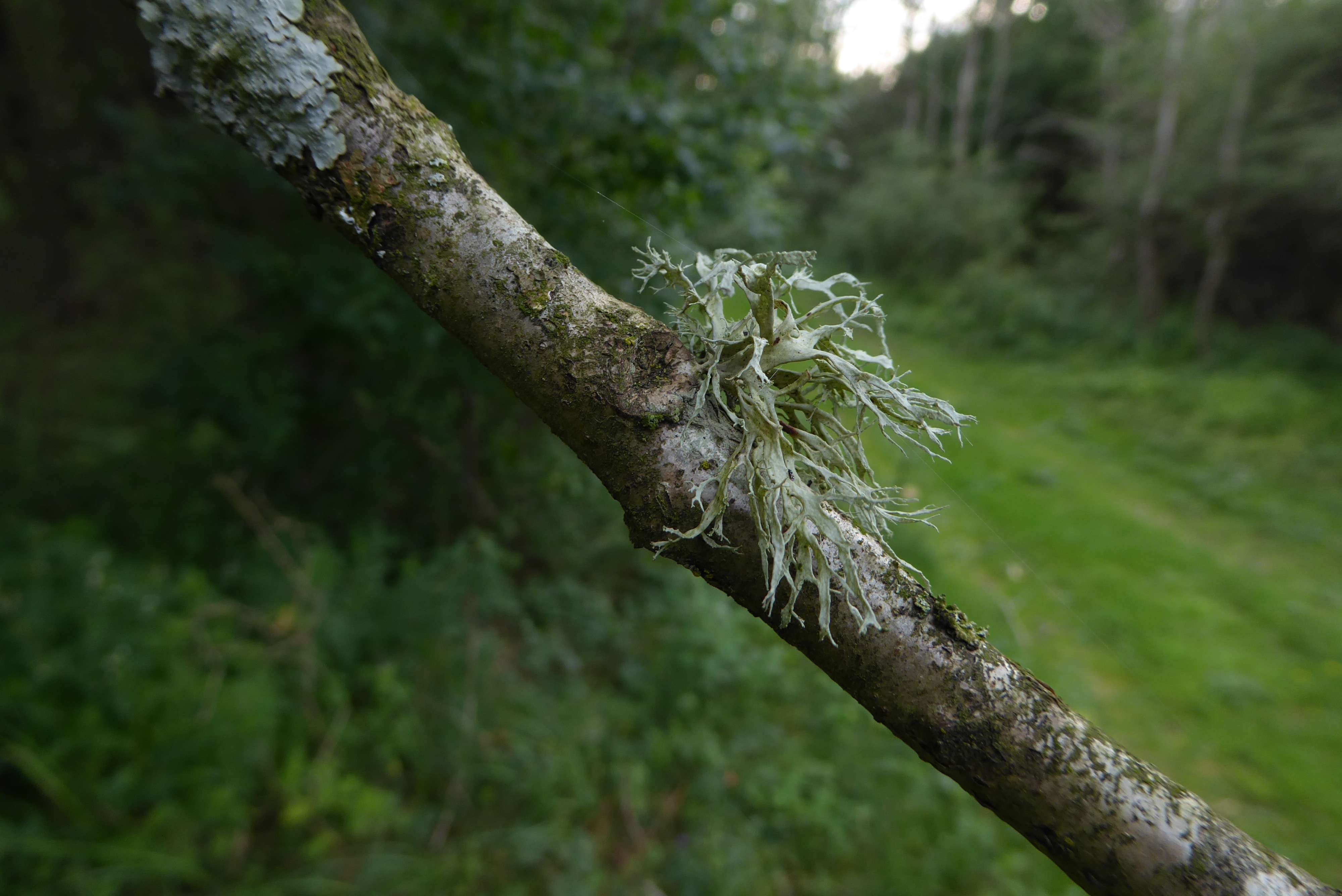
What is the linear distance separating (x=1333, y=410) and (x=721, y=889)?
853 centimetres

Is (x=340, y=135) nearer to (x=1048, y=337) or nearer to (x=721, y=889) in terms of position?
(x=721, y=889)

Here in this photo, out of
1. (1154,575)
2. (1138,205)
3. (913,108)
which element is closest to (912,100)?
(913,108)

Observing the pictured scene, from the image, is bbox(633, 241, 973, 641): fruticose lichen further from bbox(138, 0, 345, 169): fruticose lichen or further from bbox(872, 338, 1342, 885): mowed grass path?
bbox(138, 0, 345, 169): fruticose lichen

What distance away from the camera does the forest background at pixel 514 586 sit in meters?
2.42

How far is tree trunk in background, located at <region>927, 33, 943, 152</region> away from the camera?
1825cm

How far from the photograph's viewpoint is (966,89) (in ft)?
57.2

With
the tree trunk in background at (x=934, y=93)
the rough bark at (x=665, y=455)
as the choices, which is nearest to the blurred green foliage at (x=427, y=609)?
the rough bark at (x=665, y=455)

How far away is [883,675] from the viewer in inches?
26.6

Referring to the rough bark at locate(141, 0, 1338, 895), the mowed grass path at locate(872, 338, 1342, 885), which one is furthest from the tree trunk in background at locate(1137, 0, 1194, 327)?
the rough bark at locate(141, 0, 1338, 895)

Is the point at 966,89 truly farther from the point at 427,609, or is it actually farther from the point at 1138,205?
the point at 427,609

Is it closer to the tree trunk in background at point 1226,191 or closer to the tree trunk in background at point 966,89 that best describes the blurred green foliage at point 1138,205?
the tree trunk in background at point 1226,191

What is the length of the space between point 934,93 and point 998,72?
6.26 feet

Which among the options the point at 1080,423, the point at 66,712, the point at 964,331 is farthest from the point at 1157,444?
the point at 66,712

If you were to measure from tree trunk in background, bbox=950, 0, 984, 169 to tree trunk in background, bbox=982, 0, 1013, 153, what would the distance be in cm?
43
